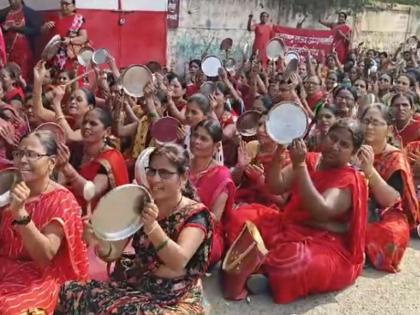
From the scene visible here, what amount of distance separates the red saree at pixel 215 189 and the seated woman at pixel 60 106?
1.23 meters

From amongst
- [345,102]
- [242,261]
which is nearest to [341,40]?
[345,102]

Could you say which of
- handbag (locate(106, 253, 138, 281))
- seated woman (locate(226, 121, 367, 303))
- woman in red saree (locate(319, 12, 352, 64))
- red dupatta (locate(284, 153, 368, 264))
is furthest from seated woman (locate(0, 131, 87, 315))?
woman in red saree (locate(319, 12, 352, 64))

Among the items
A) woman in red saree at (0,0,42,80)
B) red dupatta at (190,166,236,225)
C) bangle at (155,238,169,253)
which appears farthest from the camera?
woman in red saree at (0,0,42,80)

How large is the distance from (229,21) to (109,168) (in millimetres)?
8655

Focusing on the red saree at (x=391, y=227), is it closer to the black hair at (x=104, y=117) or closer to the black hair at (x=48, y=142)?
the black hair at (x=104, y=117)

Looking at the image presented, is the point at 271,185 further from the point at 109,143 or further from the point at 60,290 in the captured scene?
the point at 60,290

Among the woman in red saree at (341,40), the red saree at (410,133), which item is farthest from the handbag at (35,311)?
the woman in red saree at (341,40)

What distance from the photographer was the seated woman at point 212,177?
13.9 ft

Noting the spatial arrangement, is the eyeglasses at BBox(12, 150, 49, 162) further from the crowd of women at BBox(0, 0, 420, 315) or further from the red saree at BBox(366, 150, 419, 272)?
the red saree at BBox(366, 150, 419, 272)

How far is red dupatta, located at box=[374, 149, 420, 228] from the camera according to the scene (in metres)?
4.82

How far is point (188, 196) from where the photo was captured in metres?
3.32

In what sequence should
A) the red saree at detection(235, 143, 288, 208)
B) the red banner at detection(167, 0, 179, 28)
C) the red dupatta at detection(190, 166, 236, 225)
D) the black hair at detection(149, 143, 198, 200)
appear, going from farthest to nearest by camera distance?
the red banner at detection(167, 0, 179, 28) → the red saree at detection(235, 143, 288, 208) → the red dupatta at detection(190, 166, 236, 225) → the black hair at detection(149, 143, 198, 200)

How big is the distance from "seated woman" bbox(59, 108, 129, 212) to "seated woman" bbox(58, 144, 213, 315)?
1003 millimetres

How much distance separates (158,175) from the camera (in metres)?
3.07
